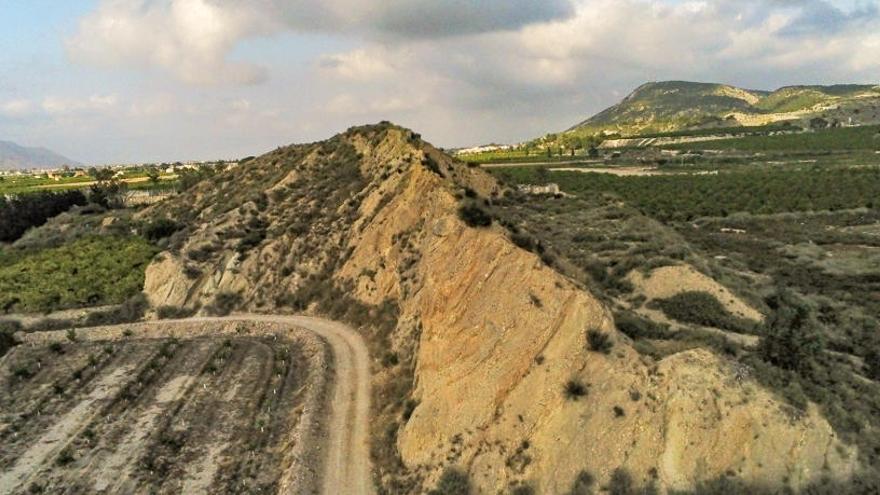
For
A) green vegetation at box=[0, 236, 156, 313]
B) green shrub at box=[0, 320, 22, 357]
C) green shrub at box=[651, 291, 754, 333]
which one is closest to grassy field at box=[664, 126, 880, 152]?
green shrub at box=[651, 291, 754, 333]

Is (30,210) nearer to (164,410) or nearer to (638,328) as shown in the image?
(164,410)

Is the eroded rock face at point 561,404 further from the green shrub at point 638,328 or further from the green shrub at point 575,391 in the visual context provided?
the green shrub at point 638,328

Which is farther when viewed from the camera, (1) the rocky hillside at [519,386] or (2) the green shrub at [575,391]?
(2) the green shrub at [575,391]

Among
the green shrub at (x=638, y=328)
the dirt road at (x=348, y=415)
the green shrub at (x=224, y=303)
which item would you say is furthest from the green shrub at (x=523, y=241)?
the green shrub at (x=224, y=303)

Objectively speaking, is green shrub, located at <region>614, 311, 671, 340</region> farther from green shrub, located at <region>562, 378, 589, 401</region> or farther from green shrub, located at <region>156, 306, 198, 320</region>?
green shrub, located at <region>156, 306, 198, 320</region>

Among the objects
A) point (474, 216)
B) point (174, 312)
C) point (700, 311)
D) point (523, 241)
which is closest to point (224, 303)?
point (174, 312)
